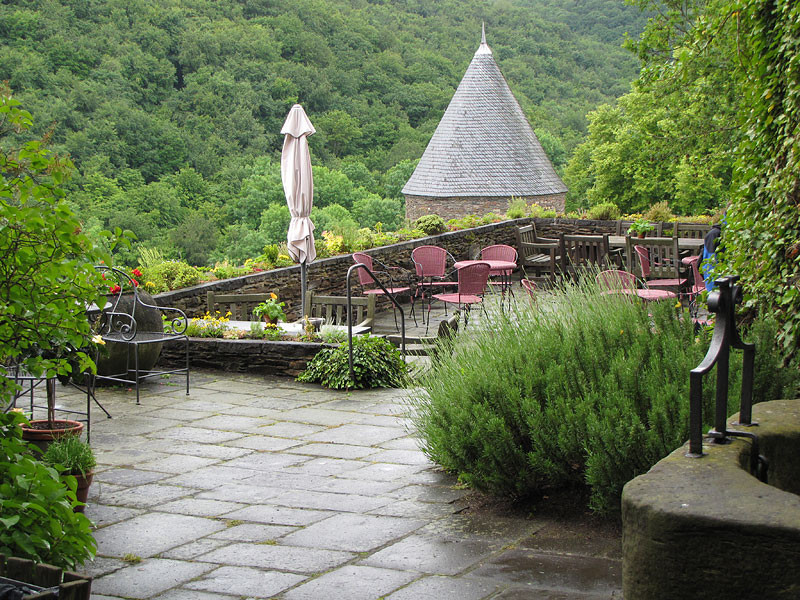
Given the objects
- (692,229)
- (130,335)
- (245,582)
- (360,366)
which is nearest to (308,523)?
(245,582)

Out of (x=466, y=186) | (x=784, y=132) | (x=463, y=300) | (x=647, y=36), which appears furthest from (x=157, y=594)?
(x=466, y=186)

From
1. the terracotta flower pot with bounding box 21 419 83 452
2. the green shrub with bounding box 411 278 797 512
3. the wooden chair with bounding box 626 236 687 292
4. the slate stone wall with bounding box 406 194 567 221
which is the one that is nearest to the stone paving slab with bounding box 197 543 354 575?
the green shrub with bounding box 411 278 797 512

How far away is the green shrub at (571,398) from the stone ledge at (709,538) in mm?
1237

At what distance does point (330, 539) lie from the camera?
376 centimetres

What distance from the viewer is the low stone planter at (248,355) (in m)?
7.69

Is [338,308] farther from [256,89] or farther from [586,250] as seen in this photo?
[256,89]

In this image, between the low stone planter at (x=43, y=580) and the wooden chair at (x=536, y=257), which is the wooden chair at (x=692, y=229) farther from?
the low stone planter at (x=43, y=580)

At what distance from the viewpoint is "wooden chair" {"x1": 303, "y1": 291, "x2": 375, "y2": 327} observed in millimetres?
8578

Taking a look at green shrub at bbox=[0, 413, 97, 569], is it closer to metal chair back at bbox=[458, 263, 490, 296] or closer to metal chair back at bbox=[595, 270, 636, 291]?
metal chair back at bbox=[595, 270, 636, 291]

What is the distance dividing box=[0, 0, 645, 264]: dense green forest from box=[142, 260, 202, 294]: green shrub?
2559cm

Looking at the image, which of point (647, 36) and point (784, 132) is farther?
point (647, 36)

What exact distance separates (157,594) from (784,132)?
3.23m

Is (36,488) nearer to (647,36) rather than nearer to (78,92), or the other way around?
(647,36)

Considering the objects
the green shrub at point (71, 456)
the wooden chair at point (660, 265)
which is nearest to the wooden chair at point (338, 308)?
the wooden chair at point (660, 265)
